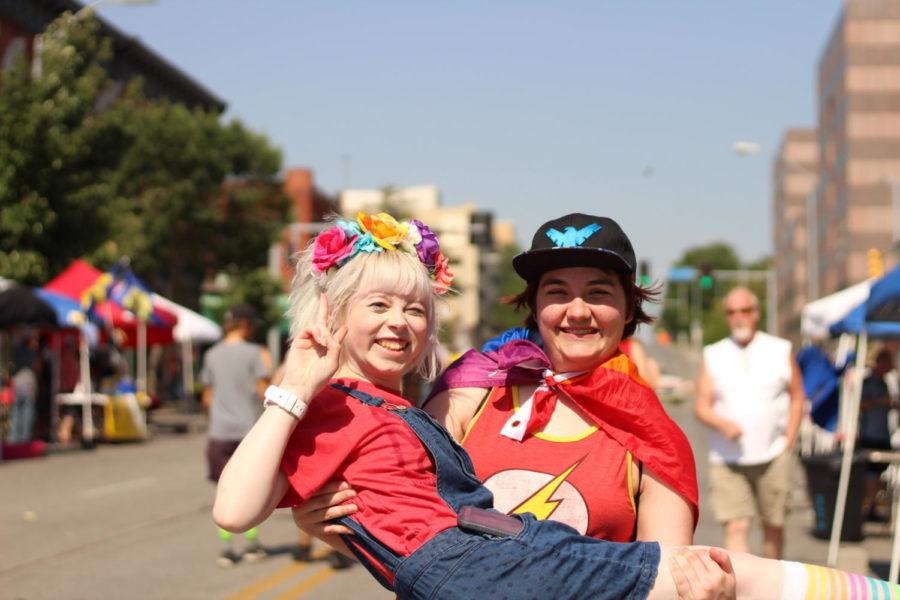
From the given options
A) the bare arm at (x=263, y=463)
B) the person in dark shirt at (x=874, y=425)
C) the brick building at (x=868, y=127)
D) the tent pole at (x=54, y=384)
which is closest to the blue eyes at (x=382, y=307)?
the bare arm at (x=263, y=463)

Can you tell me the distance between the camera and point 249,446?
2.82 m

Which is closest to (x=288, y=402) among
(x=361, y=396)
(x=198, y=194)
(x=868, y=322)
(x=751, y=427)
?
(x=361, y=396)

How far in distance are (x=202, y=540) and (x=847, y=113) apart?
7864 cm

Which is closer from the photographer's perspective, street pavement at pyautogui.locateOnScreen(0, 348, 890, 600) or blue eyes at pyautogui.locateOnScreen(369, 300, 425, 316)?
blue eyes at pyautogui.locateOnScreen(369, 300, 425, 316)

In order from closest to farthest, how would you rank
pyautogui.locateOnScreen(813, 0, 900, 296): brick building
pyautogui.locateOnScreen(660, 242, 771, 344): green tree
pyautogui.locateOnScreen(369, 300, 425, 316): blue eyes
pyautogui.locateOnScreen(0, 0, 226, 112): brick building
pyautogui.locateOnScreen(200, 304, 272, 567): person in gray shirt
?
pyautogui.locateOnScreen(369, 300, 425, 316): blue eyes → pyautogui.locateOnScreen(200, 304, 272, 567): person in gray shirt → pyautogui.locateOnScreen(0, 0, 226, 112): brick building → pyautogui.locateOnScreen(813, 0, 900, 296): brick building → pyautogui.locateOnScreen(660, 242, 771, 344): green tree

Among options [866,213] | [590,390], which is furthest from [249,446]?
[866,213]

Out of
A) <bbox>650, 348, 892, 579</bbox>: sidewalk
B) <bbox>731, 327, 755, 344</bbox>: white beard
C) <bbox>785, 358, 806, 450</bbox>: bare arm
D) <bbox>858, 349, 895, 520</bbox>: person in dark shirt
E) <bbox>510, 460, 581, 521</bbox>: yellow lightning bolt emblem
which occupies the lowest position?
<bbox>650, 348, 892, 579</bbox>: sidewalk

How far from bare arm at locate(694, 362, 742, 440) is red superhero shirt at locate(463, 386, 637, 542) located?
501 cm

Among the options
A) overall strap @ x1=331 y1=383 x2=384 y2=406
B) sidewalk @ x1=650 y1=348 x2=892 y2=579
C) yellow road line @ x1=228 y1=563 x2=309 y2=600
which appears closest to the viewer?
overall strap @ x1=331 y1=383 x2=384 y2=406

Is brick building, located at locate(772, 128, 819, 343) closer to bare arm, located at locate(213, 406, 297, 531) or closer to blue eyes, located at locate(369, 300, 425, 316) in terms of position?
blue eyes, located at locate(369, 300, 425, 316)

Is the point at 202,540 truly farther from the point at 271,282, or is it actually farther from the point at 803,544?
the point at 271,282

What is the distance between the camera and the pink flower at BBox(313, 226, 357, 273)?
3.22m

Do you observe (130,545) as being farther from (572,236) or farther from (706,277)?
(706,277)

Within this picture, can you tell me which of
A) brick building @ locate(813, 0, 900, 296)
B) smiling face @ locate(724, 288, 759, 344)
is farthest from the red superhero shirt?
brick building @ locate(813, 0, 900, 296)
